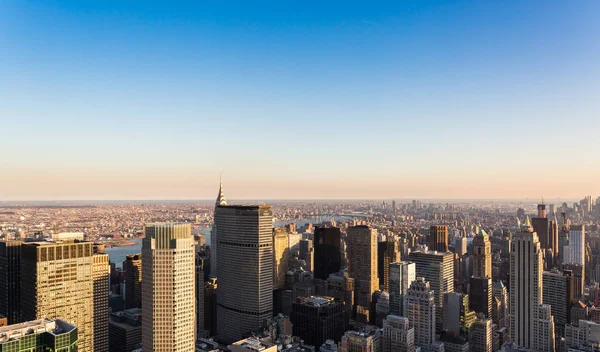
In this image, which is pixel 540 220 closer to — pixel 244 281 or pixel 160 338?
pixel 244 281

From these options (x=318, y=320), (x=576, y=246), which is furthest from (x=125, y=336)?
(x=576, y=246)

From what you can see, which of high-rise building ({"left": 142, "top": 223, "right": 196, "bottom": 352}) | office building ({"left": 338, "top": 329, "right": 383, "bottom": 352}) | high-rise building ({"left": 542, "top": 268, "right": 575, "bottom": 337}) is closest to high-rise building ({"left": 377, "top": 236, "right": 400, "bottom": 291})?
high-rise building ({"left": 542, "top": 268, "right": 575, "bottom": 337})

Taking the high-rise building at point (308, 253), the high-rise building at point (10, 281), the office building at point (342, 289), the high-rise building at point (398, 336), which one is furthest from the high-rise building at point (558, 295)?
the high-rise building at point (10, 281)

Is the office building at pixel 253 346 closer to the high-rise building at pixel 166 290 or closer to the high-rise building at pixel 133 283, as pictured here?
the high-rise building at pixel 166 290

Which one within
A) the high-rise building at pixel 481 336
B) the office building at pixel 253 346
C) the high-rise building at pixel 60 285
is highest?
the high-rise building at pixel 60 285

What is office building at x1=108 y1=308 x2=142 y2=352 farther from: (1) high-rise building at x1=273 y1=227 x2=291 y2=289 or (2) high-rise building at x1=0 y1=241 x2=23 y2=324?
(1) high-rise building at x1=273 y1=227 x2=291 y2=289

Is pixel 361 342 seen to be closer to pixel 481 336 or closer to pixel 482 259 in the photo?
pixel 481 336

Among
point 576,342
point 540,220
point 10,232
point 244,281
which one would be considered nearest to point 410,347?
point 576,342
